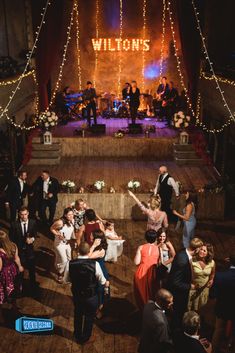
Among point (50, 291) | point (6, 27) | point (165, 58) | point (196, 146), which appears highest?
point (6, 27)

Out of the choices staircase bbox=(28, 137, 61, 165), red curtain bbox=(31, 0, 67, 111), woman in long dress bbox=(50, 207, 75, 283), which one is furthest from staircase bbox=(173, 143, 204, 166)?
woman in long dress bbox=(50, 207, 75, 283)

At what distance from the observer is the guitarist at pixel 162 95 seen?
48.1ft

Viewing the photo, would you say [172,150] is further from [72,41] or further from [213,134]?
[72,41]

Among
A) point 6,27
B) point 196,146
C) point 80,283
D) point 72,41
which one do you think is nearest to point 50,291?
point 80,283

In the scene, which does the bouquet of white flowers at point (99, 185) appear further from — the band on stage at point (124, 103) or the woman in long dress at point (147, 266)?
the band on stage at point (124, 103)

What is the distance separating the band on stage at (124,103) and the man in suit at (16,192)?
555cm

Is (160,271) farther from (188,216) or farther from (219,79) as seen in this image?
(219,79)

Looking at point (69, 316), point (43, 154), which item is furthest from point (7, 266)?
point (43, 154)

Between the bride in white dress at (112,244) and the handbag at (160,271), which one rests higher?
the handbag at (160,271)

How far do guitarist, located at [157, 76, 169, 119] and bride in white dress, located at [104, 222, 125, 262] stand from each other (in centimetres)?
808

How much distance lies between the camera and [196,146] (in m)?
12.4

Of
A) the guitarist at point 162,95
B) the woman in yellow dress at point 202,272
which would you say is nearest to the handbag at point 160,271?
the woman in yellow dress at point 202,272

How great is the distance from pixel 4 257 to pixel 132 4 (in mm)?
13026

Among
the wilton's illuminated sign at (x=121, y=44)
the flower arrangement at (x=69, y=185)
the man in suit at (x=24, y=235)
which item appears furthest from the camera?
the wilton's illuminated sign at (x=121, y=44)
